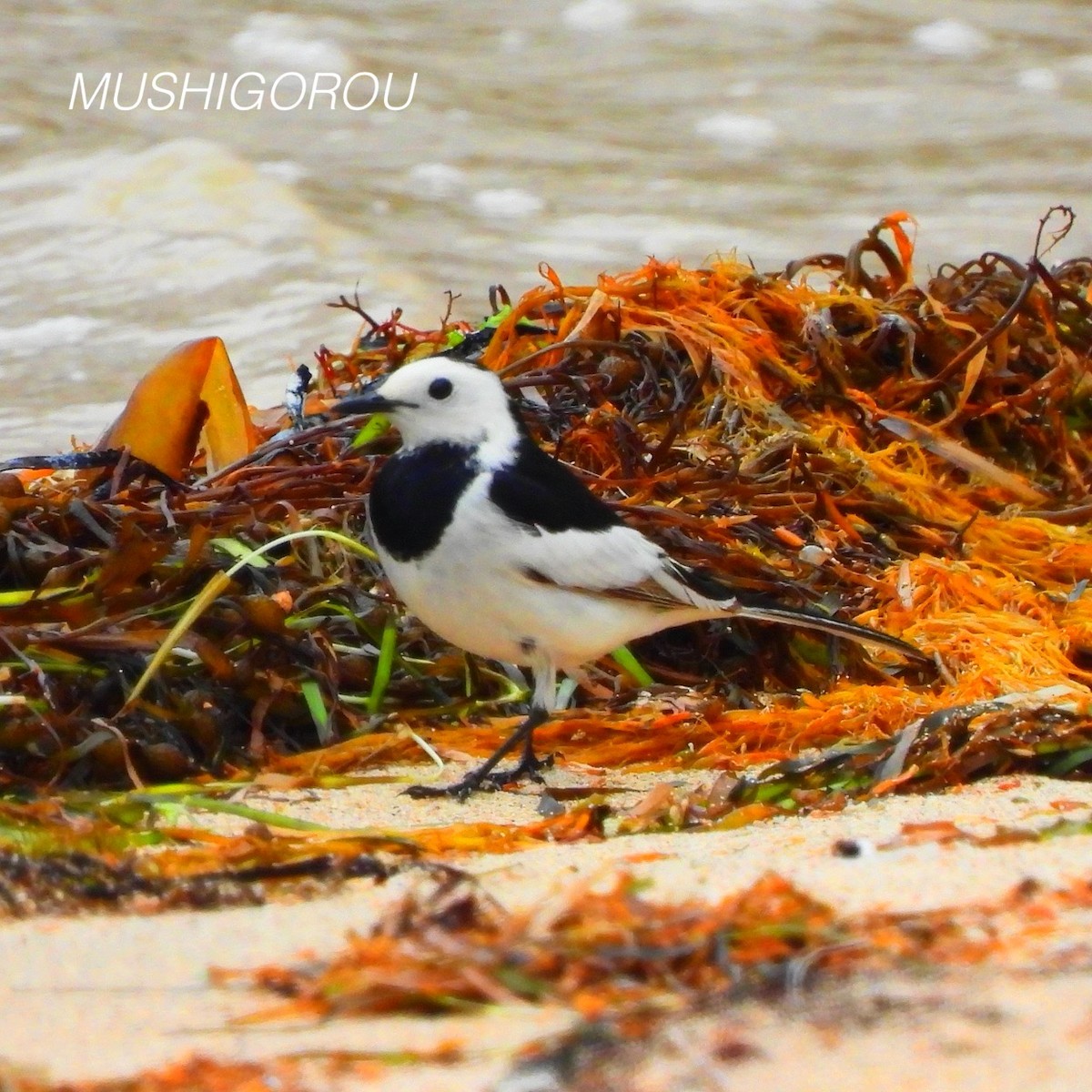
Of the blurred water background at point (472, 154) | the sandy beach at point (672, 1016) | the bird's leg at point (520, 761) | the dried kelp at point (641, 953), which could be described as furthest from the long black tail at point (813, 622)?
the blurred water background at point (472, 154)

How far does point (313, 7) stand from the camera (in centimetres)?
1297

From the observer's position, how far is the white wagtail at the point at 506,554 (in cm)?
387

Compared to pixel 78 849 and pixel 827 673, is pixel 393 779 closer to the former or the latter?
pixel 78 849

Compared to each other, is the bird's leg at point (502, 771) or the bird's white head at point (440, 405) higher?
the bird's white head at point (440, 405)

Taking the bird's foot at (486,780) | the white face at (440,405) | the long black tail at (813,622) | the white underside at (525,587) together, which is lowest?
the bird's foot at (486,780)

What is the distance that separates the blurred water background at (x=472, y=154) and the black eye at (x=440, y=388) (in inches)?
211

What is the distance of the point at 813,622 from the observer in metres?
4.23

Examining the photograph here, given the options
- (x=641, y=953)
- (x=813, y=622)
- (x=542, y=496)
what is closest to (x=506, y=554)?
(x=542, y=496)

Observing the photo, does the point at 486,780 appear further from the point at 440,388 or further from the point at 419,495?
the point at 440,388

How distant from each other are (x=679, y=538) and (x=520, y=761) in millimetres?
860

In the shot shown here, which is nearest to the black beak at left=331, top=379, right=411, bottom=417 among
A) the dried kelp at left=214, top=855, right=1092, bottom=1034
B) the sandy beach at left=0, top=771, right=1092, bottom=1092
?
the sandy beach at left=0, top=771, right=1092, bottom=1092

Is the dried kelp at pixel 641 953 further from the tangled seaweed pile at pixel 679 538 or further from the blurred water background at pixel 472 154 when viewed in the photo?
the blurred water background at pixel 472 154

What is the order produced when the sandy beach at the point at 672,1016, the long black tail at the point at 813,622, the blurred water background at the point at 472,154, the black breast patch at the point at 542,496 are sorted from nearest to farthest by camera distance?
1. the sandy beach at the point at 672,1016
2. the black breast patch at the point at 542,496
3. the long black tail at the point at 813,622
4. the blurred water background at the point at 472,154

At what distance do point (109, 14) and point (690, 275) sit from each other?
27.3 ft
